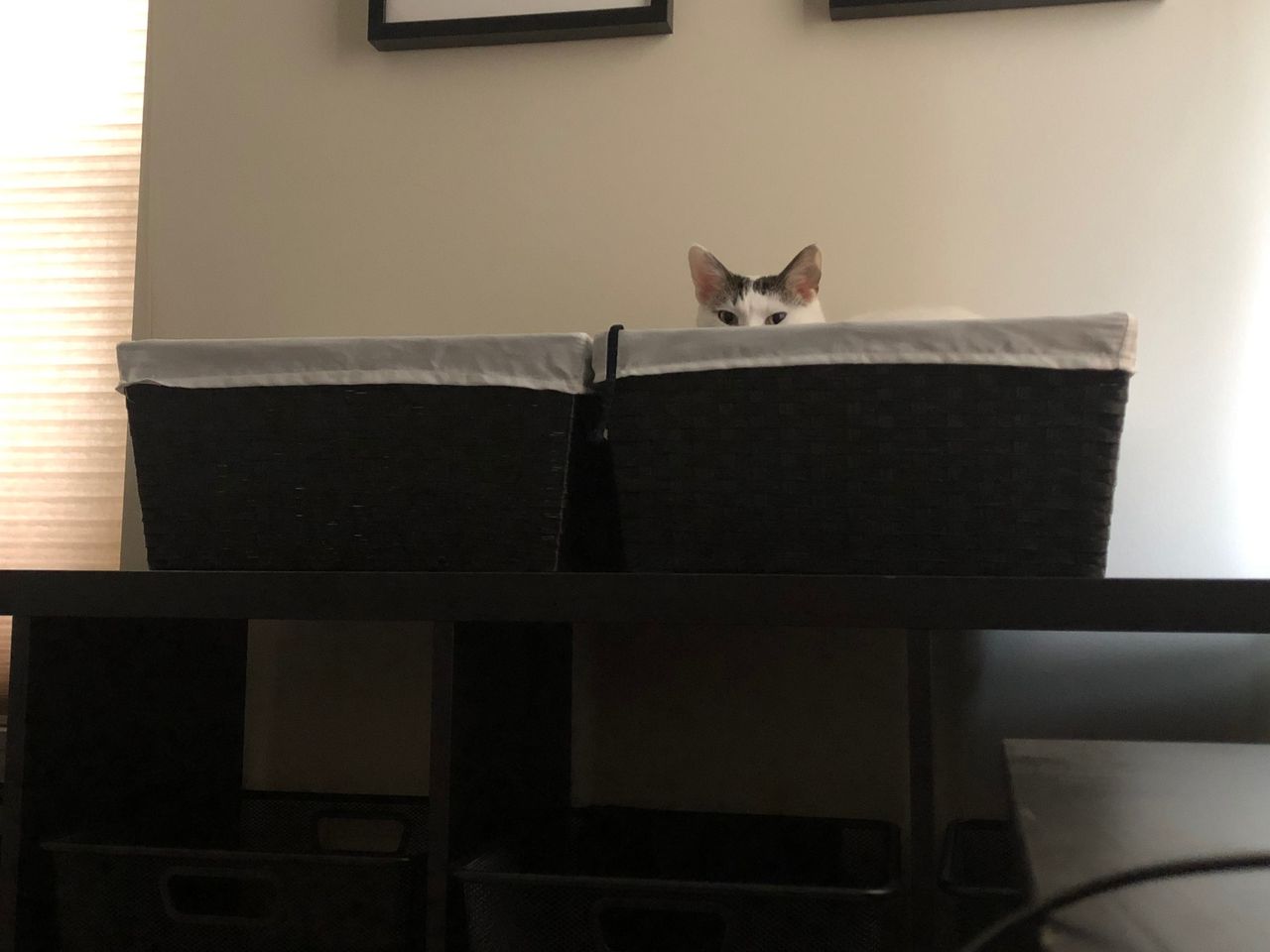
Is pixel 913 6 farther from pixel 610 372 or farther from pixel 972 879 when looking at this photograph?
pixel 972 879

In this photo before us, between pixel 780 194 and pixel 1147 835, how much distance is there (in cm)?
86

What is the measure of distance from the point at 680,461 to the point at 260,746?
68 cm

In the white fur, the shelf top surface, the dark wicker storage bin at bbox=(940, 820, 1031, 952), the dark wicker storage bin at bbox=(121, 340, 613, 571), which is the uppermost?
the white fur

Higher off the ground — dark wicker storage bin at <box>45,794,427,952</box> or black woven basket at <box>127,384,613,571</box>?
A: black woven basket at <box>127,384,613,571</box>

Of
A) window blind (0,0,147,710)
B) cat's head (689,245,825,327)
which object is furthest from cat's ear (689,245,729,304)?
window blind (0,0,147,710)

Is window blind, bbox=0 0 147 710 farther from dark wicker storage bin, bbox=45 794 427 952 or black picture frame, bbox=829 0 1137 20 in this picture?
black picture frame, bbox=829 0 1137 20

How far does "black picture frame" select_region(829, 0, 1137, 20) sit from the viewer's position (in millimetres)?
1132

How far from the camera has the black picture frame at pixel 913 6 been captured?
113cm

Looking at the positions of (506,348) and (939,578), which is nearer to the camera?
(939,578)

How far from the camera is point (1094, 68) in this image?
3.70 ft

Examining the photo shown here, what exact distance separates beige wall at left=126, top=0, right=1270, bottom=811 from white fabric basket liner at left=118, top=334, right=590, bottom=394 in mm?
355

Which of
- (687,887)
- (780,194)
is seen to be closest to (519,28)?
(780,194)

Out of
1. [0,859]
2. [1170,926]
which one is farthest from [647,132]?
[1170,926]

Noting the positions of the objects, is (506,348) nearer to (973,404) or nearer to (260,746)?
(973,404)
